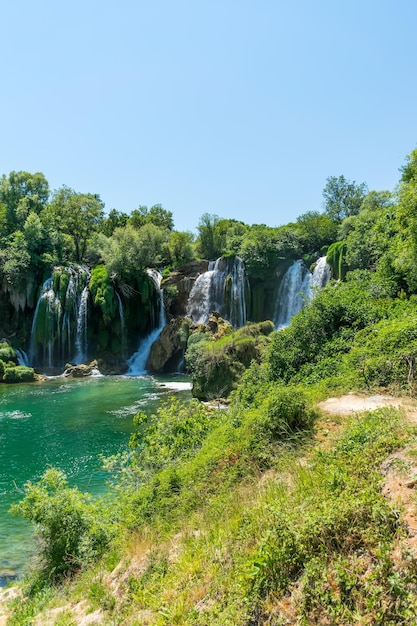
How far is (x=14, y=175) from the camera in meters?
49.8

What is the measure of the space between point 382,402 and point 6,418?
1907cm

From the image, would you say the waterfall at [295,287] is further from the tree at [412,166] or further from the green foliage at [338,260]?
the tree at [412,166]

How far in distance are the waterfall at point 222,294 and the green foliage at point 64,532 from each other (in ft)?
101

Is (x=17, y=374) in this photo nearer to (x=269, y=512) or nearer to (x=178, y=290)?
(x=178, y=290)

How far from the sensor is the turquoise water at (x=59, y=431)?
1085cm

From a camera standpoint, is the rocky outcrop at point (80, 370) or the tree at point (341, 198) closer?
the rocky outcrop at point (80, 370)

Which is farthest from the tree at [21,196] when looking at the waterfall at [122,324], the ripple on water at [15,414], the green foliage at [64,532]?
the green foliage at [64,532]

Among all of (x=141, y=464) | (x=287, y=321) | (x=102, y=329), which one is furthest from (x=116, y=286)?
(x=141, y=464)

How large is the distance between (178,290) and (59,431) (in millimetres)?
23583

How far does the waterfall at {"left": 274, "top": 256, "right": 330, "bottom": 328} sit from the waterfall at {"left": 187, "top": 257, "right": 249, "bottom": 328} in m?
3.47

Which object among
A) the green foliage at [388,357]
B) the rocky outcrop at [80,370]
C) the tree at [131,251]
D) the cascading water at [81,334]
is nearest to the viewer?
the green foliage at [388,357]

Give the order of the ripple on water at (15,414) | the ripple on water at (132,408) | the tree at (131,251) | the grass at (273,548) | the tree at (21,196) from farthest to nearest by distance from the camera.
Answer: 1. the tree at (21,196)
2. the tree at (131,251)
3. the ripple on water at (132,408)
4. the ripple on water at (15,414)
5. the grass at (273,548)

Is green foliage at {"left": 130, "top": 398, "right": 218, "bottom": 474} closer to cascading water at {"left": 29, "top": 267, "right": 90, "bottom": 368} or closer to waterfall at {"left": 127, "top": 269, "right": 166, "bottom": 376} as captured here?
waterfall at {"left": 127, "top": 269, "right": 166, "bottom": 376}

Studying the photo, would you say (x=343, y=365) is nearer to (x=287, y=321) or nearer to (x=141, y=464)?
(x=141, y=464)
